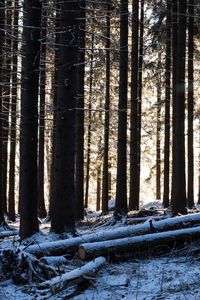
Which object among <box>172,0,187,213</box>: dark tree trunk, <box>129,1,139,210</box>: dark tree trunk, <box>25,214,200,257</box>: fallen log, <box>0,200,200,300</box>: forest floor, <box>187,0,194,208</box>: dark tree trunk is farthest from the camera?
<box>187,0,194,208</box>: dark tree trunk

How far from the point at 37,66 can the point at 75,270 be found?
5629mm

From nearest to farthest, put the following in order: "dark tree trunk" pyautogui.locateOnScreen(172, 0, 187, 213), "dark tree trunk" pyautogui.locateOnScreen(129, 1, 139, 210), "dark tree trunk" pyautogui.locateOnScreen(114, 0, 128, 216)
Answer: "dark tree trunk" pyautogui.locateOnScreen(172, 0, 187, 213) < "dark tree trunk" pyautogui.locateOnScreen(114, 0, 128, 216) < "dark tree trunk" pyautogui.locateOnScreen(129, 1, 139, 210)

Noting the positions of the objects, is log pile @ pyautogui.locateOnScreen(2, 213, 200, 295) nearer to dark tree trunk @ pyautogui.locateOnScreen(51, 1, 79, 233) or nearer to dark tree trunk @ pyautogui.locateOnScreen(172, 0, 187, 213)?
dark tree trunk @ pyautogui.locateOnScreen(51, 1, 79, 233)

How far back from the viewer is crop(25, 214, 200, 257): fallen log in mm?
8492

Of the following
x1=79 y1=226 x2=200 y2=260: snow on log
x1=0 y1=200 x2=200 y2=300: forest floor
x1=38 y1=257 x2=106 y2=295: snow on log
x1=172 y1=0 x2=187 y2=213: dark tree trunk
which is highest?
x1=172 y1=0 x2=187 y2=213: dark tree trunk

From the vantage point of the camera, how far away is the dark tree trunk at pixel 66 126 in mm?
10523

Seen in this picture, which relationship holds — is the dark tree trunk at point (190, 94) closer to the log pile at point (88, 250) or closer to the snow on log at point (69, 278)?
the log pile at point (88, 250)

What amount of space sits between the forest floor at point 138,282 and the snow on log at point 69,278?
14 cm

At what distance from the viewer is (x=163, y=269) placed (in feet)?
26.5

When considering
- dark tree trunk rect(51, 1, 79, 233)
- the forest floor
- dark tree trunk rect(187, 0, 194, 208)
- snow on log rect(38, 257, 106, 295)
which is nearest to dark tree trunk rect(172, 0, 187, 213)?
dark tree trunk rect(187, 0, 194, 208)

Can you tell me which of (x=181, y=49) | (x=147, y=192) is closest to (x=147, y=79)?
(x=181, y=49)

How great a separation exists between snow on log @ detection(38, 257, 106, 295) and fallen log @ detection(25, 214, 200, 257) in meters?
1.11

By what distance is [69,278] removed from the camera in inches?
276

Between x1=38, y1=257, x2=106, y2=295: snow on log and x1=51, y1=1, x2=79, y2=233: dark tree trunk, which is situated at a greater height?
x1=51, y1=1, x2=79, y2=233: dark tree trunk
